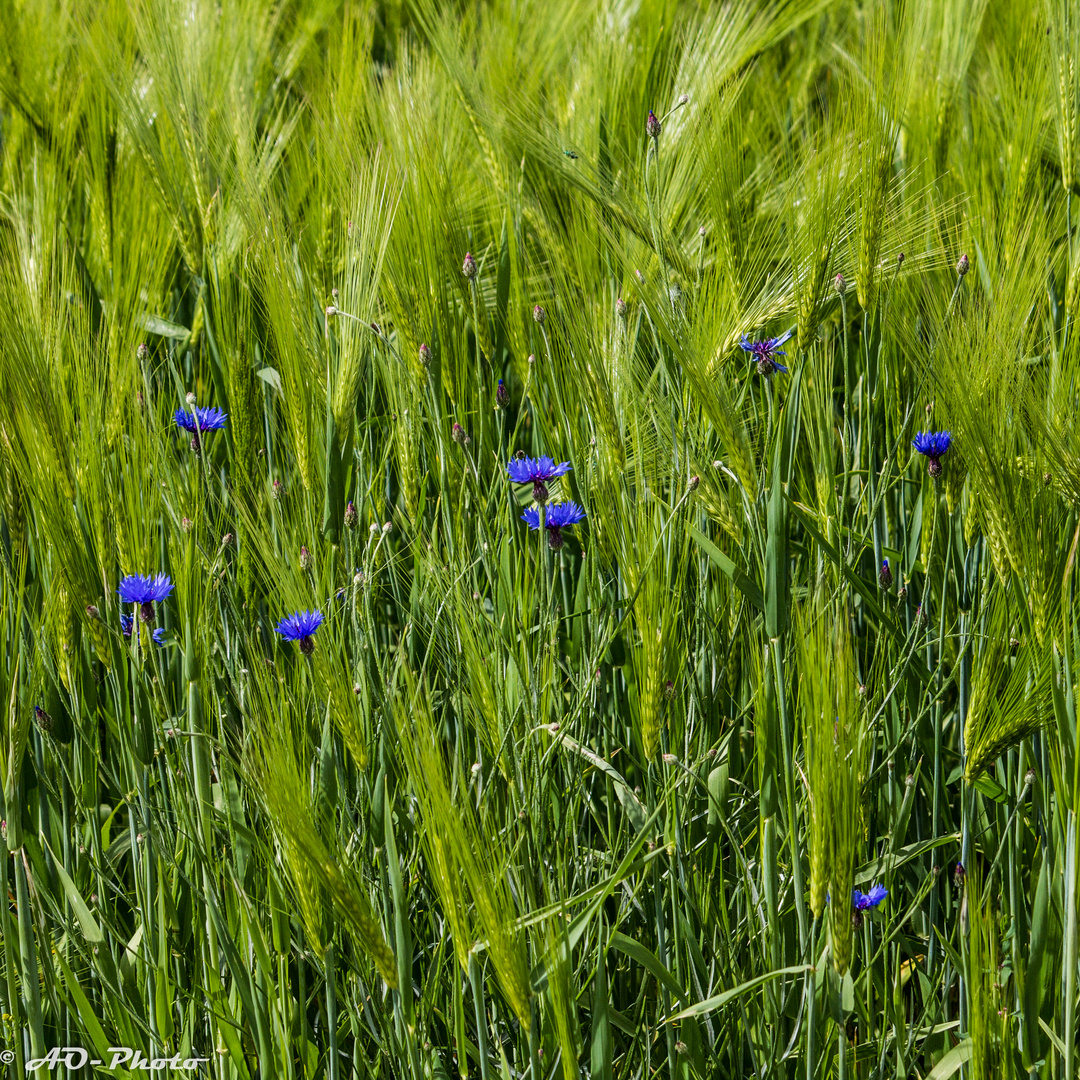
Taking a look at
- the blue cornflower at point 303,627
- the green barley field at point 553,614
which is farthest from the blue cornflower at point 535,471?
the blue cornflower at point 303,627

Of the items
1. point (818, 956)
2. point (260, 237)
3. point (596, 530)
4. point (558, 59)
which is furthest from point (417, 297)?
point (558, 59)

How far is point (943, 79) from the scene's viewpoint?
5.09 feet

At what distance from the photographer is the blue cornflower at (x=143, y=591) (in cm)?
92

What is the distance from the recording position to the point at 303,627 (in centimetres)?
85

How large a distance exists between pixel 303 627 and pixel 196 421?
0.36 meters

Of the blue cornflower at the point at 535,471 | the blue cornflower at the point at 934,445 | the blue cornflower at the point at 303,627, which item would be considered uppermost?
the blue cornflower at the point at 535,471

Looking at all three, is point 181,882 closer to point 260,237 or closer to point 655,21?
point 260,237

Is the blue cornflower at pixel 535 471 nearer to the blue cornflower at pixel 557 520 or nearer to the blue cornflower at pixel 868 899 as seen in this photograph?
the blue cornflower at pixel 557 520

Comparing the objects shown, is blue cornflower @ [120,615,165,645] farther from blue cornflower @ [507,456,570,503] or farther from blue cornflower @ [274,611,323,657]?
blue cornflower @ [507,456,570,503]

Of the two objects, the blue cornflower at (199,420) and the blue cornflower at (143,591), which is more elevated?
the blue cornflower at (199,420)

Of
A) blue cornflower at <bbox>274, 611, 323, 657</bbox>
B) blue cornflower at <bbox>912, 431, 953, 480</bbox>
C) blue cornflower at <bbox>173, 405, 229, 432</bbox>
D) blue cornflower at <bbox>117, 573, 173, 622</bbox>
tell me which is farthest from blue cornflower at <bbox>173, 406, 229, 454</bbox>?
blue cornflower at <bbox>912, 431, 953, 480</bbox>

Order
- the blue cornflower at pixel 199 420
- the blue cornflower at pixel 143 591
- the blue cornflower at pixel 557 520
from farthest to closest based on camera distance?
the blue cornflower at pixel 199 420 < the blue cornflower at pixel 557 520 < the blue cornflower at pixel 143 591

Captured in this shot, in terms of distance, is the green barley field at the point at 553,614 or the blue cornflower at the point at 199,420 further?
the blue cornflower at the point at 199,420

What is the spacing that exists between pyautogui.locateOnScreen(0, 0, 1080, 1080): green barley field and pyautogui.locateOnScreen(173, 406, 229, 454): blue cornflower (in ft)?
0.04
